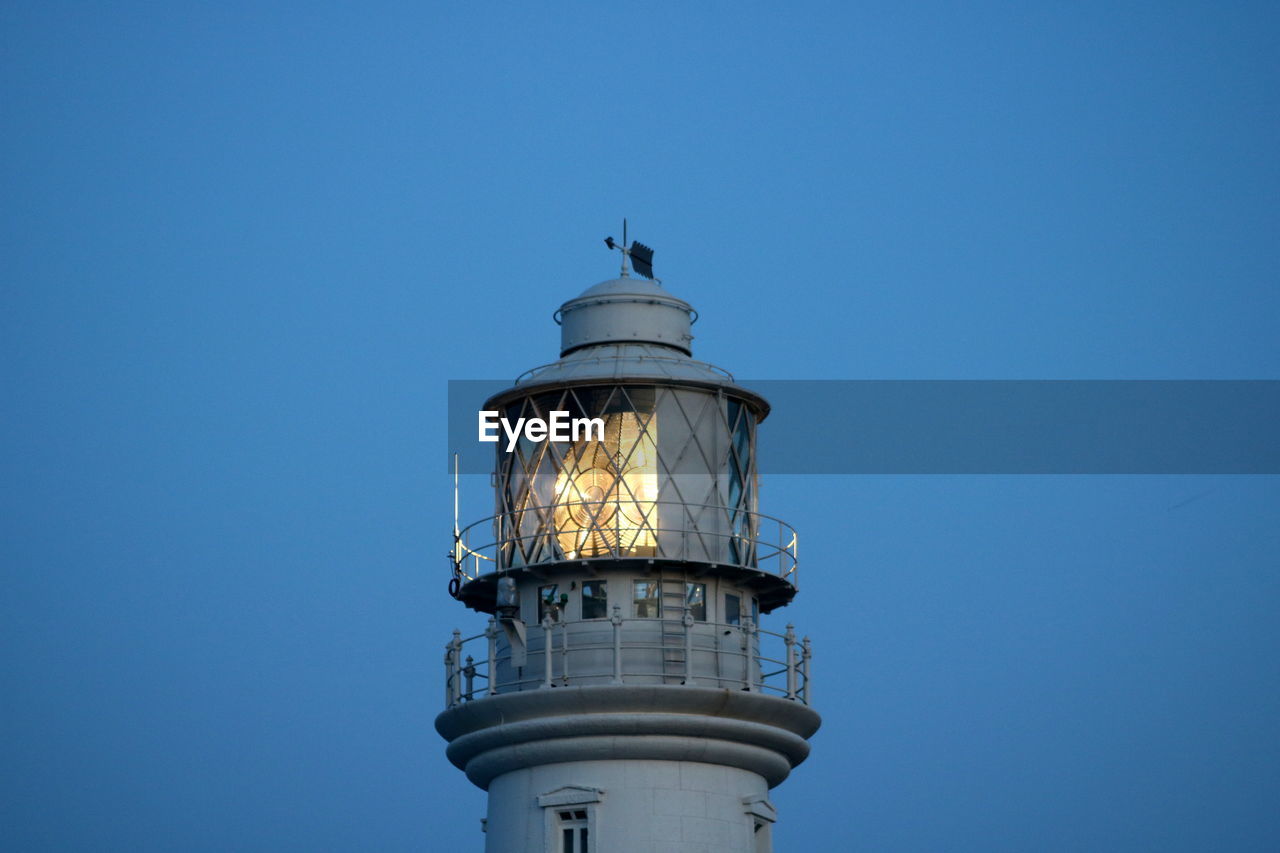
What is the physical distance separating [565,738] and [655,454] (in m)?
5.45

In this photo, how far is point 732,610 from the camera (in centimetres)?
4722

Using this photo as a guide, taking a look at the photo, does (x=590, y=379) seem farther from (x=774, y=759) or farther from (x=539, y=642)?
(x=774, y=759)

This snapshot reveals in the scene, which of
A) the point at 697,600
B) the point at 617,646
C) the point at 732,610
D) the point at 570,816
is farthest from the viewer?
the point at 732,610

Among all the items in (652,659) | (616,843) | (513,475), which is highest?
(513,475)

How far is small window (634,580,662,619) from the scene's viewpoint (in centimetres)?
4625

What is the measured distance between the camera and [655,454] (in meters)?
47.1

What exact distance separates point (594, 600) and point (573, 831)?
412 cm

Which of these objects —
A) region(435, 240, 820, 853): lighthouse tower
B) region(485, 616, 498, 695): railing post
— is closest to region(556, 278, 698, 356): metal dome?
region(435, 240, 820, 853): lighthouse tower

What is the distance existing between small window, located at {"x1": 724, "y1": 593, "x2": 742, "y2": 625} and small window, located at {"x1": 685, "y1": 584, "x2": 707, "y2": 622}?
51 cm

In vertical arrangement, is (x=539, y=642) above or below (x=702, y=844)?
above

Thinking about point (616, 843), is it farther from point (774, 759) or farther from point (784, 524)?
point (784, 524)

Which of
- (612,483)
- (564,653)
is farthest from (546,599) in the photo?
(612,483)

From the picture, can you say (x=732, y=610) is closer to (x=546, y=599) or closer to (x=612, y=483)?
(x=612, y=483)

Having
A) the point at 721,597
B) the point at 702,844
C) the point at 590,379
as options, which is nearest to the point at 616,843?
the point at 702,844
